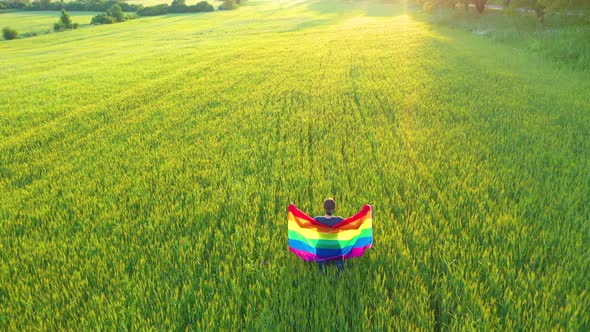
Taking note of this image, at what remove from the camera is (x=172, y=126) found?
7082 mm

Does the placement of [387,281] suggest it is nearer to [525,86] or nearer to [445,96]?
[445,96]

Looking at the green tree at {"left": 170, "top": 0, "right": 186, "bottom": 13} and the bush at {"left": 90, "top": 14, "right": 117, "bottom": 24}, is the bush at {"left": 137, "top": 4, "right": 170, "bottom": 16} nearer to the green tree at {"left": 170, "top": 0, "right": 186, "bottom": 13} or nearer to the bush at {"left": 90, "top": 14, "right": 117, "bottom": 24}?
the green tree at {"left": 170, "top": 0, "right": 186, "bottom": 13}

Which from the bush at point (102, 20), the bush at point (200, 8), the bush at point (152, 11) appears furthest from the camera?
the bush at point (200, 8)

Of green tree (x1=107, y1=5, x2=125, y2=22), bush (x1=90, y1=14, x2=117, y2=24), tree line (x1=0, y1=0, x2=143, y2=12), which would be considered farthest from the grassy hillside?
tree line (x1=0, y1=0, x2=143, y2=12)

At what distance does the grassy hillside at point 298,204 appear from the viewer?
2.30 m

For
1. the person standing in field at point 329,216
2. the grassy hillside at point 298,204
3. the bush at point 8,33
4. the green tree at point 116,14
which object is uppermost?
the green tree at point 116,14

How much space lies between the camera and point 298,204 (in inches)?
145

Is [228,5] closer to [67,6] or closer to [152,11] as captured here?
[152,11]

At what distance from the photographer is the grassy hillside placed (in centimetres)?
230

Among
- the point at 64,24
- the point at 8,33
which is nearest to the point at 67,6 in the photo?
the point at 64,24

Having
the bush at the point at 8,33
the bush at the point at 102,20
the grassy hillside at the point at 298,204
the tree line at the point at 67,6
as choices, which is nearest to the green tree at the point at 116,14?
the bush at the point at 102,20

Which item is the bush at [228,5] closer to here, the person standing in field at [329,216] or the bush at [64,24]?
the bush at [64,24]

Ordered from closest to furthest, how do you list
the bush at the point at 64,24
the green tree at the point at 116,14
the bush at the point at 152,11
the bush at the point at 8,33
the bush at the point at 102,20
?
the bush at the point at 8,33 → the bush at the point at 64,24 → the bush at the point at 102,20 → the green tree at the point at 116,14 → the bush at the point at 152,11

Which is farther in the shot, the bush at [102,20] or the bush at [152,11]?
the bush at [152,11]
